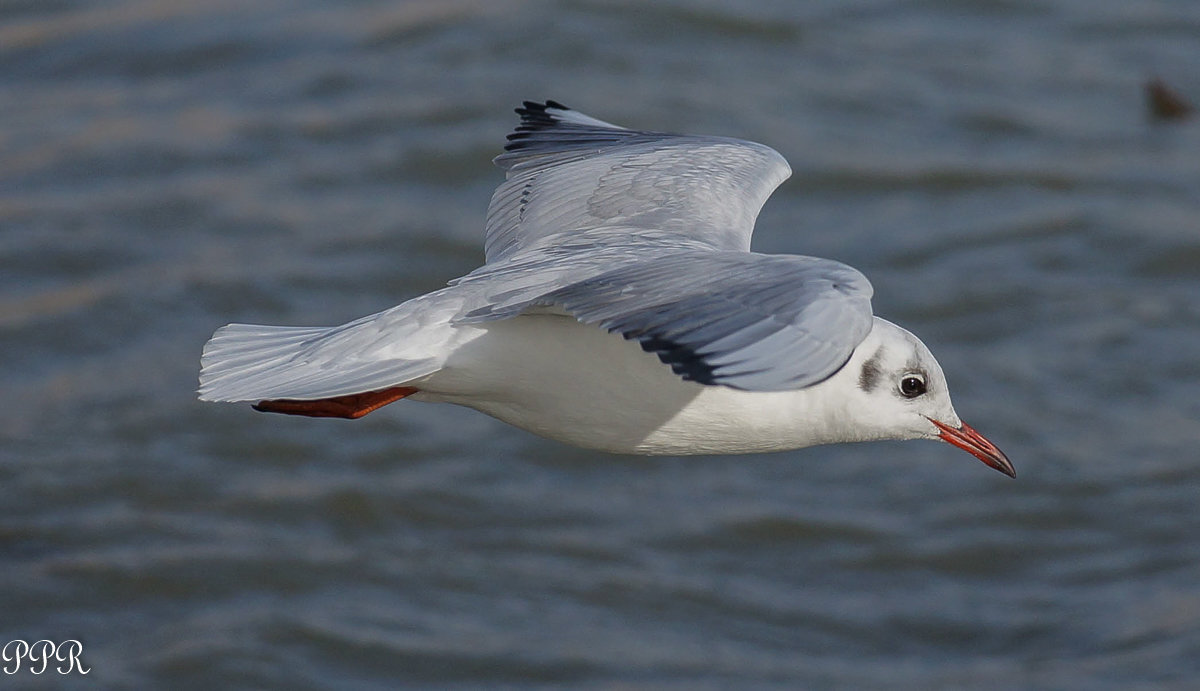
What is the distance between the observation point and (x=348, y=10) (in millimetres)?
13797

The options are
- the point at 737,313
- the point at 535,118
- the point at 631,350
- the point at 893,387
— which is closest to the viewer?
the point at 737,313

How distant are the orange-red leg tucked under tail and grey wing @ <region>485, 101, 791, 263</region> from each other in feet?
2.61

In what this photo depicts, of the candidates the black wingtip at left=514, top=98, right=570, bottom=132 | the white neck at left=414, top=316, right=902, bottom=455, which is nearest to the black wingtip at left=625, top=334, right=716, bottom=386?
the white neck at left=414, top=316, right=902, bottom=455

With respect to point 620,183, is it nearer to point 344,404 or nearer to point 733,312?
point 344,404

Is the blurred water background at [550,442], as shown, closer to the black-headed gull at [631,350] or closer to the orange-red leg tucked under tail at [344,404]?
the orange-red leg tucked under tail at [344,404]

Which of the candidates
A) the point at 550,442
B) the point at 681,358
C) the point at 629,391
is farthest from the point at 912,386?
the point at 550,442

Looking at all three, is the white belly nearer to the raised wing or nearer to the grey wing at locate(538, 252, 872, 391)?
the raised wing

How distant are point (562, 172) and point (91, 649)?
3.50 metres

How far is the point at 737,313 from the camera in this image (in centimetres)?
425

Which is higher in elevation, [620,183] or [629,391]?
[620,183]

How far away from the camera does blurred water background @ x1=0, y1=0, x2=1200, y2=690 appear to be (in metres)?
8.60

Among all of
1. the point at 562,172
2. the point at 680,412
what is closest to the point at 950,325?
the point at 562,172

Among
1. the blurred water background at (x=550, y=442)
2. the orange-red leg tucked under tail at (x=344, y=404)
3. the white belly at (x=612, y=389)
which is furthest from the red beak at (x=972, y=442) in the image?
the blurred water background at (x=550, y=442)

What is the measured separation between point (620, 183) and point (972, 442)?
1.60 metres
